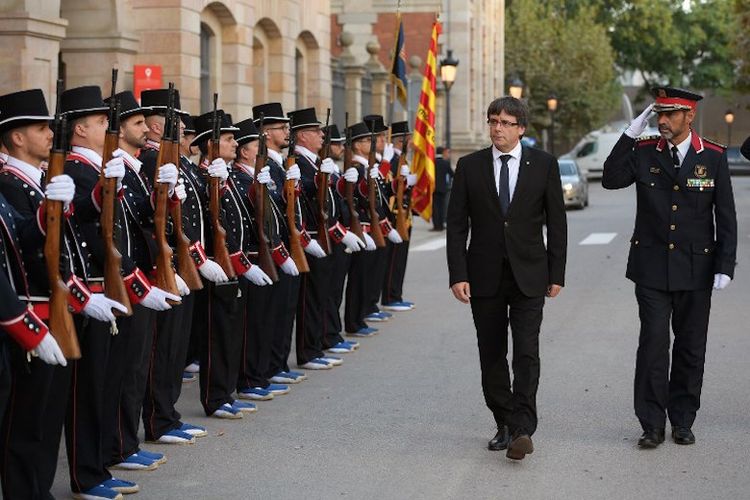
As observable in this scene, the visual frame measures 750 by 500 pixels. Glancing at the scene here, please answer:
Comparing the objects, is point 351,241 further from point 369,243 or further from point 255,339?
point 255,339

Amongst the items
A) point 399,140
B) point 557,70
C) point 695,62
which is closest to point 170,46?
point 399,140

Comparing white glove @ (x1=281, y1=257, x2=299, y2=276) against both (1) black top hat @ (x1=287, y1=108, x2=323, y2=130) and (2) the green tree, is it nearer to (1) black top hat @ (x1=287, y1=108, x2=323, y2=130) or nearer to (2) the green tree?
(1) black top hat @ (x1=287, y1=108, x2=323, y2=130)

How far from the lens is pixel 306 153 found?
12.4m

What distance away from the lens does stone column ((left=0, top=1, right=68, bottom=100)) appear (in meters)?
17.1

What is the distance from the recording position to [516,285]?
341 inches

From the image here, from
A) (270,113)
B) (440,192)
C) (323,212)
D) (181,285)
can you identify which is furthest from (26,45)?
(440,192)

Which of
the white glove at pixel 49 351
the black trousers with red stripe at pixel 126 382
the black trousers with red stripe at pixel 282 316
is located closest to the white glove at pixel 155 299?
the black trousers with red stripe at pixel 126 382

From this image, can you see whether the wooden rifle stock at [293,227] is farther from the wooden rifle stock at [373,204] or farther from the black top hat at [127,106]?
the wooden rifle stock at [373,204]

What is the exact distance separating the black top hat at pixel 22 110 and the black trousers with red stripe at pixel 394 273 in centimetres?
919

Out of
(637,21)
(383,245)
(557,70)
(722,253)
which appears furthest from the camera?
(637,21)

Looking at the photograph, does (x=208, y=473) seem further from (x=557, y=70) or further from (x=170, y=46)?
(x=557, y=70)

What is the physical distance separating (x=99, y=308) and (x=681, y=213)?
359 cm

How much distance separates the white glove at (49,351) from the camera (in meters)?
6.57

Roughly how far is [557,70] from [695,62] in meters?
25.3
